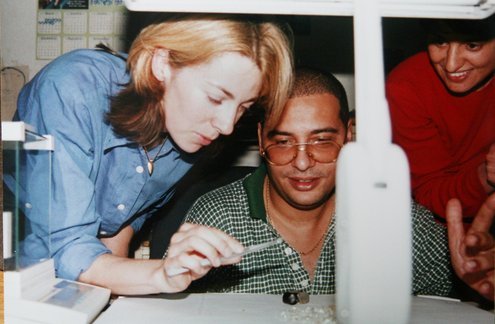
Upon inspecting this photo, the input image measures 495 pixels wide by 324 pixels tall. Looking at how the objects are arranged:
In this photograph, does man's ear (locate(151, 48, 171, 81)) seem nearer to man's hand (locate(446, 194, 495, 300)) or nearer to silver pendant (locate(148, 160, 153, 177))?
silver pendant (locate(148, 160, 153, 177))

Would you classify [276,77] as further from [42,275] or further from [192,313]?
[42,275]

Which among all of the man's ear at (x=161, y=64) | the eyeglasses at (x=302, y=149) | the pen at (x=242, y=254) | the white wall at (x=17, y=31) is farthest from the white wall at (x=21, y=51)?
the pen at (x=242, y=254)

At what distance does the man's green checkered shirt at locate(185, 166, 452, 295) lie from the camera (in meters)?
1.01

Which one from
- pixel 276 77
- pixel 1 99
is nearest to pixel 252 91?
pixel 276 77

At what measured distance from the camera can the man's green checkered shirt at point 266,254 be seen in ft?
3.33

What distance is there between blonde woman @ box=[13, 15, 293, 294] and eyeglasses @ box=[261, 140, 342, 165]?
0.08 meters

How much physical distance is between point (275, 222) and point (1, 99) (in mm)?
610

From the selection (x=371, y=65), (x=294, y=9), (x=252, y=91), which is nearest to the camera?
(x=371, y=65)

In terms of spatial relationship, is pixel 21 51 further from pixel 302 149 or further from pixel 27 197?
pixel 302 149

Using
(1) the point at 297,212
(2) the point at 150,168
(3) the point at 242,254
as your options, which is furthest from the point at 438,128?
(2) the point at 150,168

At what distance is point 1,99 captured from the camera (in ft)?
3.30

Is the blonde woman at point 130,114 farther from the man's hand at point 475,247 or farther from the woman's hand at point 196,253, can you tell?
the man's hand at point 475,247

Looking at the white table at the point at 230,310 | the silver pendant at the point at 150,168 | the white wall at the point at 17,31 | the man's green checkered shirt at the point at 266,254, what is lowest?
the white table at the point at 230,310

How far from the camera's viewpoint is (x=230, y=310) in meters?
0.94
